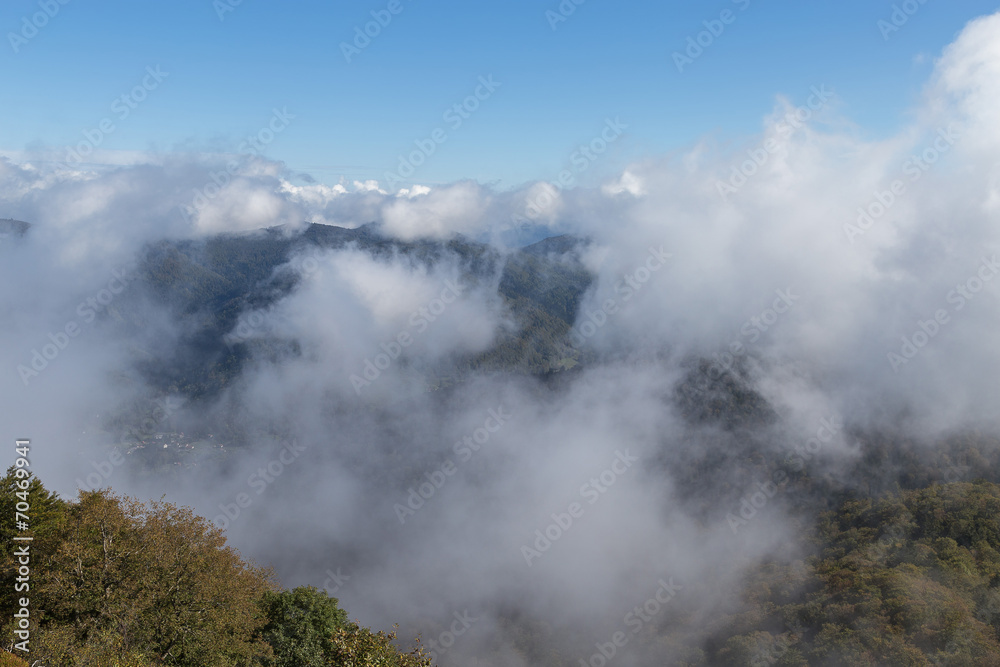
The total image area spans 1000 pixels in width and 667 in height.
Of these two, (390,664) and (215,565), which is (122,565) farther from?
(390,664)

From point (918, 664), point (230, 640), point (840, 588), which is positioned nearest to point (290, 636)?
point (230, 640)

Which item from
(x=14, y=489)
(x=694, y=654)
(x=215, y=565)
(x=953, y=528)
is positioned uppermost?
(x=953, y=528)

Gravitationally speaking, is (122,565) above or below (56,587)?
above

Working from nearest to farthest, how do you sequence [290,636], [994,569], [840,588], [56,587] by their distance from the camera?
[56,587]
[290,636]
[994,569]
[840,588]

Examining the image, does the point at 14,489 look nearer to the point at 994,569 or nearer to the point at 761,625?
the point at 761,625

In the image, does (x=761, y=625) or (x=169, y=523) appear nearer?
(x=169, y=523)

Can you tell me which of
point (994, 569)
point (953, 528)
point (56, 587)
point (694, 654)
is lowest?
point (56, 587)

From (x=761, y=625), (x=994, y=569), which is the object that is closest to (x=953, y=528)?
(x=994, y=569)

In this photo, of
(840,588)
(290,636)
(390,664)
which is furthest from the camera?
(840,588)

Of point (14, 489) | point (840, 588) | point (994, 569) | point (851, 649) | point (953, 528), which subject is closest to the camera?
point (14, 489)
